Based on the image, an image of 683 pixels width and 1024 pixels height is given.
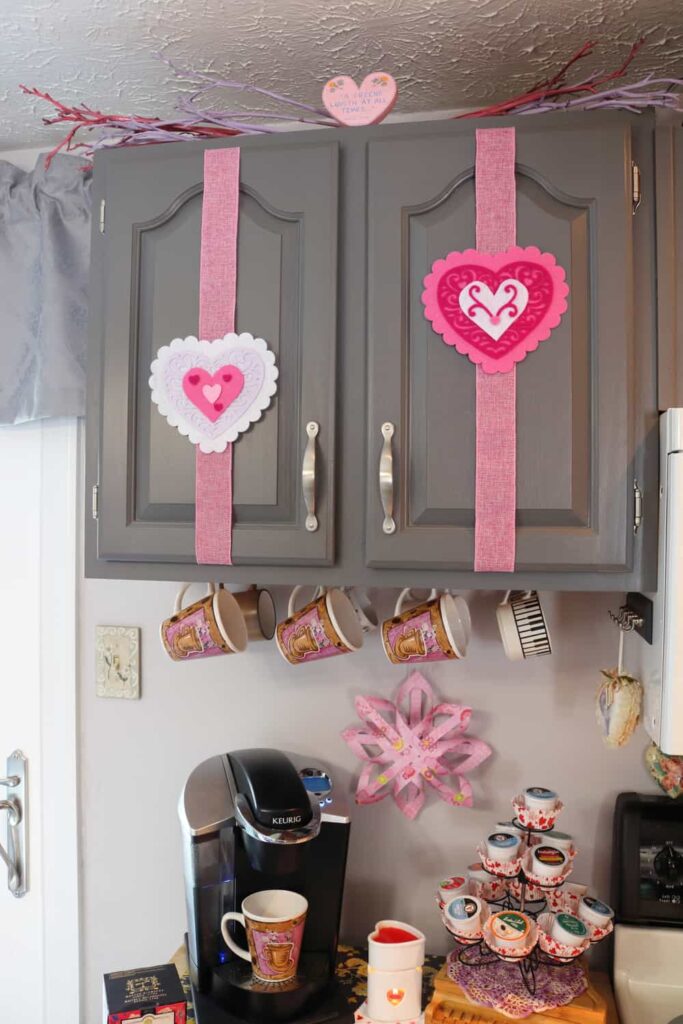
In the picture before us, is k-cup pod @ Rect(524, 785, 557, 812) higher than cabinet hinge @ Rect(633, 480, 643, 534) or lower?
lower

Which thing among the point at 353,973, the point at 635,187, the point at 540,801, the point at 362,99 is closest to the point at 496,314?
the point at 635,187

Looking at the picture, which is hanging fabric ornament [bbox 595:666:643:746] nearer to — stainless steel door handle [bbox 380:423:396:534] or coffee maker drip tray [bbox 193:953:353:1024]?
stainless steel door handle [bbox 380:423:396:534]

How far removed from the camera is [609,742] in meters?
1.43

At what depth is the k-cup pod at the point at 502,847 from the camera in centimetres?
140

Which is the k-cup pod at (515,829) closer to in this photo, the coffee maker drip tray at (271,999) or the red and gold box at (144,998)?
the coffee maker drip tray at (271,999)

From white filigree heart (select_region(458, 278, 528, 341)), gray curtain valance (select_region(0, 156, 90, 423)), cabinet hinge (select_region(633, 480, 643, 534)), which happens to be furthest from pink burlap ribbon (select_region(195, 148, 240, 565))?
cabinet hinge (select_region(633, 480, 643, 534))

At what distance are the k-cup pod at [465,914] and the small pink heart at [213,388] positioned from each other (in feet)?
2.78

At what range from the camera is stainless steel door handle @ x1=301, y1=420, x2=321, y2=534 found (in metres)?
1.29

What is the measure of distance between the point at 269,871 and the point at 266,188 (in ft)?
3.49

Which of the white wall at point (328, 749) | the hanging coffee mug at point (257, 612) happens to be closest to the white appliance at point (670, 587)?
the white wall at point (328, 749)

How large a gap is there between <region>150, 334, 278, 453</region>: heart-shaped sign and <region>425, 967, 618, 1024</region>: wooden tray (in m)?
0.91

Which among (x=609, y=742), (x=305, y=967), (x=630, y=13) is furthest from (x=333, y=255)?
(x=305, y=967)

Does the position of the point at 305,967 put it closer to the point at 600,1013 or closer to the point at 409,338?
the point at 600,1013

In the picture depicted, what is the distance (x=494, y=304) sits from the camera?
127cm
